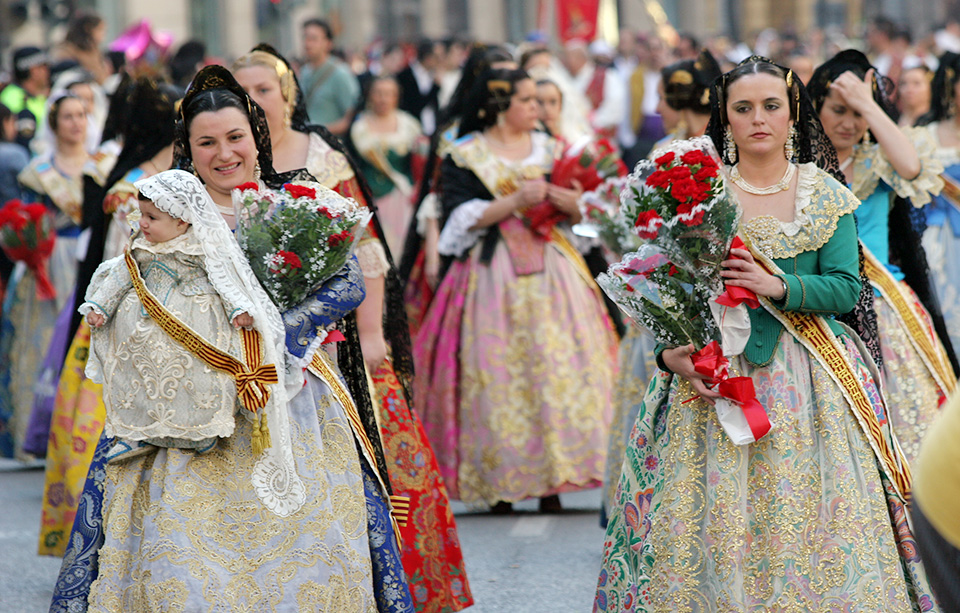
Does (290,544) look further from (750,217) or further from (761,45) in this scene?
(761,45)

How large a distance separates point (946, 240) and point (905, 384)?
2.21 meters

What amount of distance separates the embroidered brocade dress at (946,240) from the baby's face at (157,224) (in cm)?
436

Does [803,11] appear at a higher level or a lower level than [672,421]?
higher

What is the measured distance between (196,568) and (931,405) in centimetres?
283

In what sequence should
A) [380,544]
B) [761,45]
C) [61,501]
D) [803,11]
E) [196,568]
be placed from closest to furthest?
1. [196,568]
2. [380,544]
3. [61,501]
4. [761,45]
5. [803,11]

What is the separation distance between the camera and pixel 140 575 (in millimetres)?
4051

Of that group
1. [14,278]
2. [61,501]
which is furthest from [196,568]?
[14,278]

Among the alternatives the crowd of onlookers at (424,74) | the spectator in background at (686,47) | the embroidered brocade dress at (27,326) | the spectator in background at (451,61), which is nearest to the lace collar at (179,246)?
the embroidered brocade dress at (27,326)

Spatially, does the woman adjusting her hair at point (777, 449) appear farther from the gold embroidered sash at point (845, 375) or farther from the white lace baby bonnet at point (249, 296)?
the white lace baby bonnet at point (249, 296)

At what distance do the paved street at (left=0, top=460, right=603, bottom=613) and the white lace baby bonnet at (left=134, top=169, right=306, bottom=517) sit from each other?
1.61 m

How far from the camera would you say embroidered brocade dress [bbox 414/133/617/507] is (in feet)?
23.8

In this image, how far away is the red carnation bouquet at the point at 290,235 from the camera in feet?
13.7

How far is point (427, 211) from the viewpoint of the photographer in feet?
25.6

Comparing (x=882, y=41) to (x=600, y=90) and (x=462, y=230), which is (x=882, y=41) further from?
(x=462, y=230)
